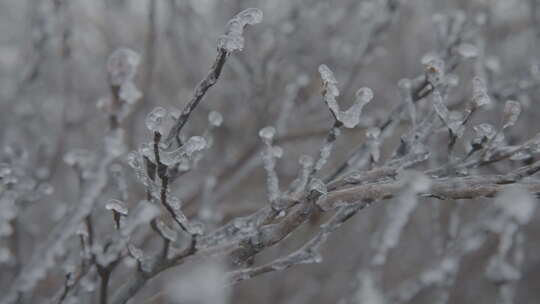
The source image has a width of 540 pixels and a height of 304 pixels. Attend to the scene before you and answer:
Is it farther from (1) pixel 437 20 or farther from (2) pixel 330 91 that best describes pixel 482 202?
(2) pixel 330 91

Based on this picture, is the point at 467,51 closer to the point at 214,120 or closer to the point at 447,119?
the point at 447,119

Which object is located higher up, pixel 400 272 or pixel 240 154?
pixel 240 154

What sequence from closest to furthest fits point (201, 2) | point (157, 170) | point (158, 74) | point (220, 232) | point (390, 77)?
1. point (157, 170)
2. point (220, 232)
3. point (201, 2)
4. point (158, 74)
5. point (390, 77)

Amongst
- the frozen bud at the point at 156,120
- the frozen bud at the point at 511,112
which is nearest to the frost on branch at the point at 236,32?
the frozen bud at the point at 156,120

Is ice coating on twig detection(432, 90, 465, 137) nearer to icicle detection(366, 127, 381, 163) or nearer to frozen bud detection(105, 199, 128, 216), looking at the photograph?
icicle detection(366, 127, 381, 163)

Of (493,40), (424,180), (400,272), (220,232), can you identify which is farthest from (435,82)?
(400,272)

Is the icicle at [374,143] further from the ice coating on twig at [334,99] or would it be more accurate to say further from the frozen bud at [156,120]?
the frozen bud at [156,120]

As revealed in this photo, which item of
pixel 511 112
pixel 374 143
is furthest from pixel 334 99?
pixel 511 112
